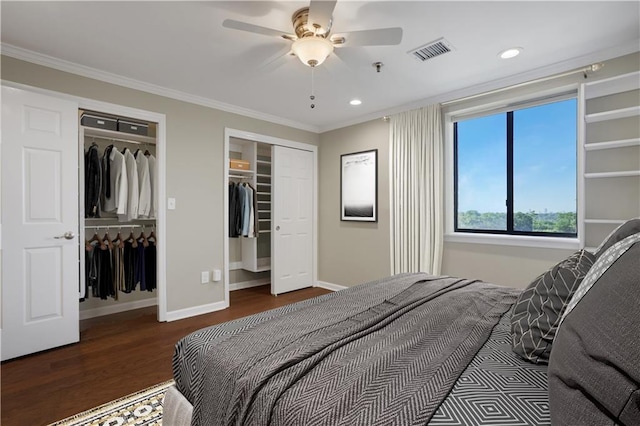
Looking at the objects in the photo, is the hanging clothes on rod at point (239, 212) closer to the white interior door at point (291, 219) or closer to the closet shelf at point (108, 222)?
the white interior door at point (291, 219)

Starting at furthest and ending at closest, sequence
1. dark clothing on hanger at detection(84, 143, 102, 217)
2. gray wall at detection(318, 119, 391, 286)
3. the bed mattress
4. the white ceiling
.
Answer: gray wall at detection(318, 119, 391, 286) < dark clothing on hanger at detection(84, 143, 102, 217) < the white ceiling < the bed mattress

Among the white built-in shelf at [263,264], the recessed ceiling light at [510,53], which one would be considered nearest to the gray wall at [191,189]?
the white built-in shelf at [263,264]

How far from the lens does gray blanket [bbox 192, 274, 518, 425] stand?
2.63 feet

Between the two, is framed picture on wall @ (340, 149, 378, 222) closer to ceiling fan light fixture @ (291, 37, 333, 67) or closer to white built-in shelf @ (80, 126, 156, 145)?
ceiling fan light fixture @ (291, 37, 333, 67)

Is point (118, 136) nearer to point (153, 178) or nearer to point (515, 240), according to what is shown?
point (153, 178)

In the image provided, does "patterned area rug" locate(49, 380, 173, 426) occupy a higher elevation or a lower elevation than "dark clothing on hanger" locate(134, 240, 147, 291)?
lower

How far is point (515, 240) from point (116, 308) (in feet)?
14.7

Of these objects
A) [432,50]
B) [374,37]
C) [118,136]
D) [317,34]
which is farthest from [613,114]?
[118,136]

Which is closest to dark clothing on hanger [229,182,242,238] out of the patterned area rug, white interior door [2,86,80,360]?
white interior door [2,86,80,360]

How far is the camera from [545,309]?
1115mm

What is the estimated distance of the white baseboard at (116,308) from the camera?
3.40 m

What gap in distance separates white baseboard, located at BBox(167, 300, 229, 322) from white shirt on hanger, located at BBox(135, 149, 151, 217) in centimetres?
115

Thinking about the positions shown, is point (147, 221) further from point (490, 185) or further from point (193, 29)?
point (490, 185)

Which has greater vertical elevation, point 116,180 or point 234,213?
point 116,180
